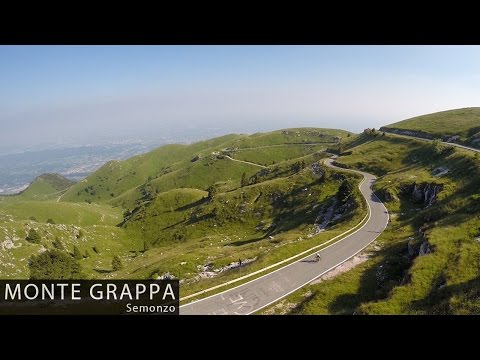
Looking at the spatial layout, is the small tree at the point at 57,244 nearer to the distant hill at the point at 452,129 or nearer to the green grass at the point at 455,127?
the distant hill at the point at 452,129

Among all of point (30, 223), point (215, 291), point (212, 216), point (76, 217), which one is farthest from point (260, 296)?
point (76, 217)

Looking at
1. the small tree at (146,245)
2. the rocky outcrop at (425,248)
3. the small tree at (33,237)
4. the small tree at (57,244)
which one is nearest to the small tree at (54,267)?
the small tree at (57,244)

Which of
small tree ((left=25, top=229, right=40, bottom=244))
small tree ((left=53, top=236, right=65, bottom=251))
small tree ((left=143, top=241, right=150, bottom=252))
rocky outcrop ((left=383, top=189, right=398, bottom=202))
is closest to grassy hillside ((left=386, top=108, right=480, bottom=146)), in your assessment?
rocky outcrop ((left=383, top=189, right=398, bottom=202))

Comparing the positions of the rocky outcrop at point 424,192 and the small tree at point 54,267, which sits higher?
the rocky outcrop at point 424,192

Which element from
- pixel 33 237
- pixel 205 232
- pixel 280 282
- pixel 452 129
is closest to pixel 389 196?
pixel 280 282

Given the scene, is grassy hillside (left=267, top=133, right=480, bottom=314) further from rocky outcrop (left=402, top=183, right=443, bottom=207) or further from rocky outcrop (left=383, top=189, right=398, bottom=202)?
rocky outcrop (left=383, top=189, right=398, bottom=202)
